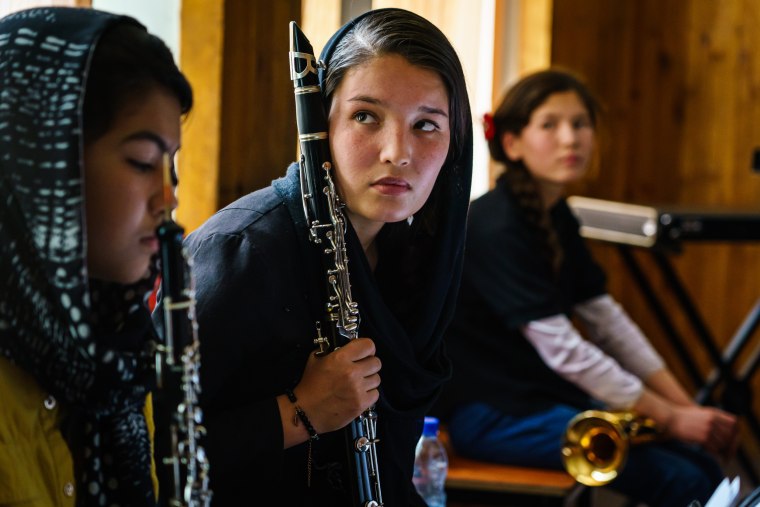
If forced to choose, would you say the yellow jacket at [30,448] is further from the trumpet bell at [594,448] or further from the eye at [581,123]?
the eye at [581,123]

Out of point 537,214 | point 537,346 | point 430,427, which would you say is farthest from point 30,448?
point 537,214

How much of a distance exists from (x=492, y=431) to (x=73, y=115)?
1640 millimetres

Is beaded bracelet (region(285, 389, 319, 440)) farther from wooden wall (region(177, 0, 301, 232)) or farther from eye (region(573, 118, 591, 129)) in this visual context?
eye (region(573, 118, 591, 129))

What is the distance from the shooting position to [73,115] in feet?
3.17

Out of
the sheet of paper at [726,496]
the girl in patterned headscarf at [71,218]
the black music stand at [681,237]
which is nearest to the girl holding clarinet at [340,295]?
the girl in patterned headscarf at [71,218]

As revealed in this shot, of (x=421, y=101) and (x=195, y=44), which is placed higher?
(x=195, y=44)

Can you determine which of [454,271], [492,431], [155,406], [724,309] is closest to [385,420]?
[454,271]

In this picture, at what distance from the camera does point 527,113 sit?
2.74 meters

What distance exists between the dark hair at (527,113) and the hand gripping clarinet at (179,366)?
1704 mm

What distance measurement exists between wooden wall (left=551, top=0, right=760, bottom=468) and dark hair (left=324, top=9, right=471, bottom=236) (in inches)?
115

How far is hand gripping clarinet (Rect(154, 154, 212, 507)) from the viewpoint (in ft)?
3.23

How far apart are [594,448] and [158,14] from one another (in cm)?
135

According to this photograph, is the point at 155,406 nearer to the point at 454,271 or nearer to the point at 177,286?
the point at 177,286

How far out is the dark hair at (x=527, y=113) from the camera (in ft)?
8.62
